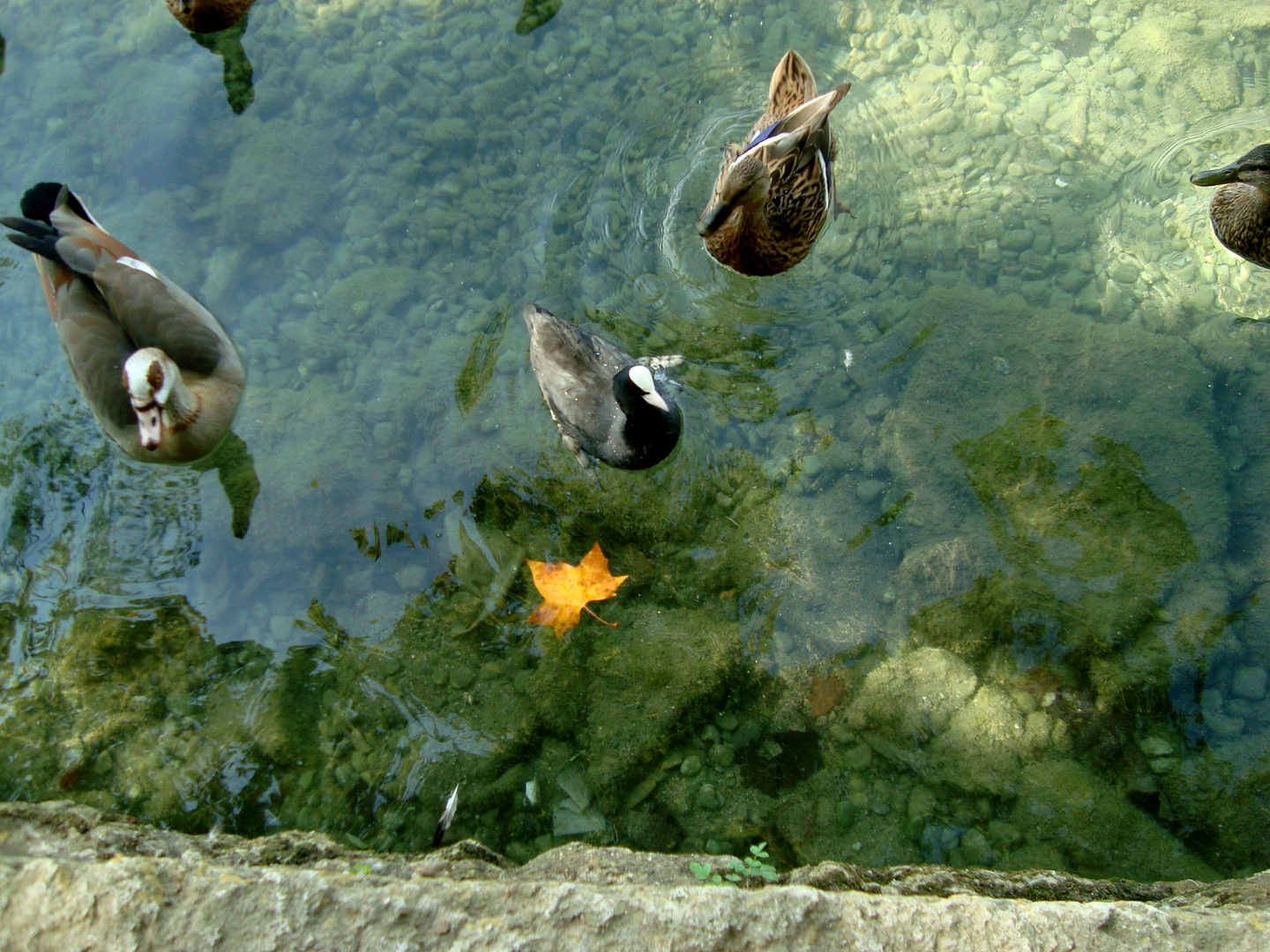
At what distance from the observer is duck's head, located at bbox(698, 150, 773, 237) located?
3.86 metres

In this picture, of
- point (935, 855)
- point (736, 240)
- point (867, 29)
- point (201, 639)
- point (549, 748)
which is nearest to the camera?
point (935, 855)

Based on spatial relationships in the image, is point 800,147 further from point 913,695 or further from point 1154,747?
point 1154,747

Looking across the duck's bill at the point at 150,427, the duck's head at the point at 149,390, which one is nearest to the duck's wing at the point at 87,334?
the duck's head at the point at 149,390

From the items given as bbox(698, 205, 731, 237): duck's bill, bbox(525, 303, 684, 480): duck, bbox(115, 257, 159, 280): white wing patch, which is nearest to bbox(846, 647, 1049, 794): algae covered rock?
bbox(525, 303, 684, 480): duck

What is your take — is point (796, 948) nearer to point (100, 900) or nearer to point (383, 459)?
point (100, 900)

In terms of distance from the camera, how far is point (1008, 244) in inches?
177

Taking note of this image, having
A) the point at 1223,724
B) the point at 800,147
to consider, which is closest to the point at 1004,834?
the point at 1223,724

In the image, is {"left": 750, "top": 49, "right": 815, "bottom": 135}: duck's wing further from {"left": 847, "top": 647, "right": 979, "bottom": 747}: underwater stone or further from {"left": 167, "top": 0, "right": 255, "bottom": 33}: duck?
{"left": 167, "top": 0, "right": 255, "bottom": 33}: duck

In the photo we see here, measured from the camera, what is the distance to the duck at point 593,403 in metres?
4.02

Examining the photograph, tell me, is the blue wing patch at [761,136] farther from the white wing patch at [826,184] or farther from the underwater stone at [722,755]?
the underwater stone at [722,755]

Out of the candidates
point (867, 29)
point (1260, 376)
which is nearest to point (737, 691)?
point (1260, 376)

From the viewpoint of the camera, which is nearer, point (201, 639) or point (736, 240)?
point (201, 639)

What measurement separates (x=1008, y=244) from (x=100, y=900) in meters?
5.26

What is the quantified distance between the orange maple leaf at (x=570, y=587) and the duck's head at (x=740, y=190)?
1.93 metres
